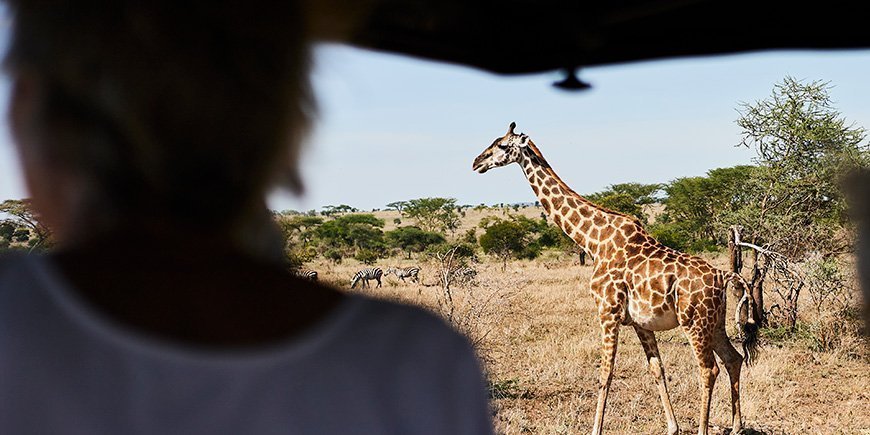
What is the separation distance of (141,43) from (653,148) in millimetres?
31397

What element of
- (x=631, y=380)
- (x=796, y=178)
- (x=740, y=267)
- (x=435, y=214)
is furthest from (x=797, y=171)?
(x=435, y=214)

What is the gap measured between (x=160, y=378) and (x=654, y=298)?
3.71 meters

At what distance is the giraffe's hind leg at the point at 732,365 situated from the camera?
3.88m

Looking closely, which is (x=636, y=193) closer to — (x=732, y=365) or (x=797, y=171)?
(x=797, y=171)

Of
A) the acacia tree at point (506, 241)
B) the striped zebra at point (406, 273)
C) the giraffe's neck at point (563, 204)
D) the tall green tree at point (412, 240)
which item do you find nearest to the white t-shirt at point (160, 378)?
the giraffe's neck at point (563, 204)

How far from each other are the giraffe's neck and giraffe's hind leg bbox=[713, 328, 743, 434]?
28.0 inches

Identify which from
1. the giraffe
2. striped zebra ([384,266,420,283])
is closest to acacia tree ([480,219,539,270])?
striped zebra ([384,266,420,283])

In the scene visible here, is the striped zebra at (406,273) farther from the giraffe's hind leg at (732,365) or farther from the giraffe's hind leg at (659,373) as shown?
the giraffe's hind leg at (732,365)

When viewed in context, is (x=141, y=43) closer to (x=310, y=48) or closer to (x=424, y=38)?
(x=310, y=48)

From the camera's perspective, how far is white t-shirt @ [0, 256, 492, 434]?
A: 46cm

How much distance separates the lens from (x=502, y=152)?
4637mm

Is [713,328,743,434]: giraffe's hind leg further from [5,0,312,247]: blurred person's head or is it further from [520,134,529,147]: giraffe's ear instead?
[5,0,312,247]: blurred person's head

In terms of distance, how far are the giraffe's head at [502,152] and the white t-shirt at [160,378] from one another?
4.07 m

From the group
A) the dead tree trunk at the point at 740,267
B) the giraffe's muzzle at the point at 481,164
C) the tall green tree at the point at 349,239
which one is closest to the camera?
the giraffe's muzzle at the point at 481,164
